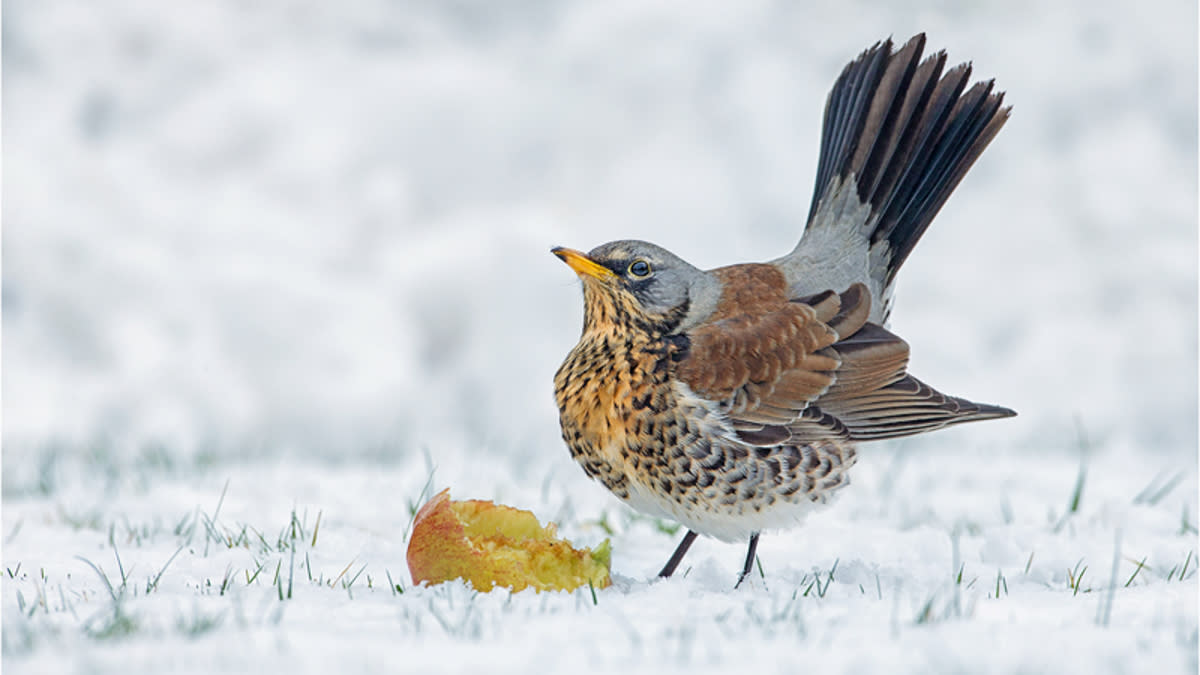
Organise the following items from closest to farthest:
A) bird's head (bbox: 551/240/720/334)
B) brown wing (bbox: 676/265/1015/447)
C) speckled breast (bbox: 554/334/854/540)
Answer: speckled breast (bbox: 554/334/854/540) → brown wing (bbox: 676/265/1015/447) → bird's head (bbox: 551/240/720/334)

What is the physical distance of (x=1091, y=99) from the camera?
1075 cm

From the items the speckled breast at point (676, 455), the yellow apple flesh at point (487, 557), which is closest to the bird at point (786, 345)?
the speckled breast at point (676, 455)

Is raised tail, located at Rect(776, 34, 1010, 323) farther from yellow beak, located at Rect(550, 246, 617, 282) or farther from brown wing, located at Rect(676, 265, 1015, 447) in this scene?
yellow beak, located at Rect(550, 246, 617, 282)

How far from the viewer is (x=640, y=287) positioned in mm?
3826

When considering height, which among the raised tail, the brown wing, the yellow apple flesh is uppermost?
the raised tail

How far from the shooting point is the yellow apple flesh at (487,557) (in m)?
3.17

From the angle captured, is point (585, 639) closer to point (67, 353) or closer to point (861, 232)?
point (861, 232)

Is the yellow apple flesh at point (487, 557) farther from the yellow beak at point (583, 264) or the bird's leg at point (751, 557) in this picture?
the yellow beak at point (583, 264)

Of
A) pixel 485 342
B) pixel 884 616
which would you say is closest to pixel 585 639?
pixel 884 616

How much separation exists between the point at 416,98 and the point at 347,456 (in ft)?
16.5

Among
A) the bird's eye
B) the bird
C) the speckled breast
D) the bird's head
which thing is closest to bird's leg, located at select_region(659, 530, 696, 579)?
the bird

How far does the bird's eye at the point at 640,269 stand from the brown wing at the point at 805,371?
25 centimetres

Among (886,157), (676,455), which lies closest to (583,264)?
(676,455)

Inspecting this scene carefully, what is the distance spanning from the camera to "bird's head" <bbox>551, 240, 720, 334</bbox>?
12.5ft
